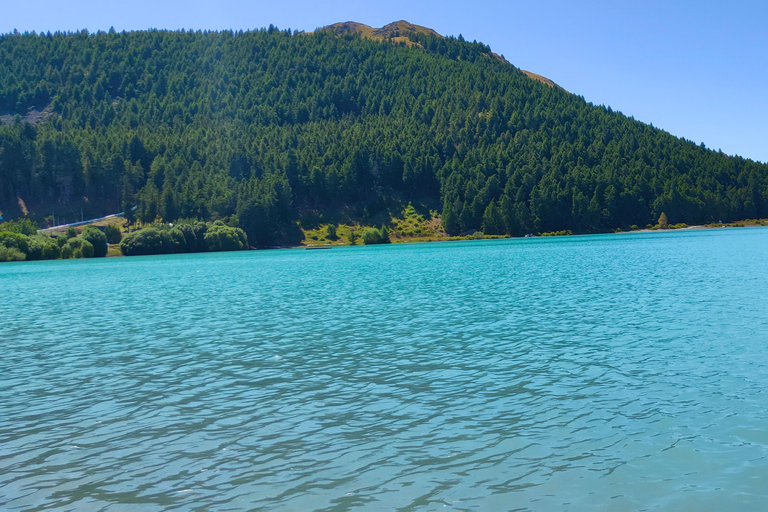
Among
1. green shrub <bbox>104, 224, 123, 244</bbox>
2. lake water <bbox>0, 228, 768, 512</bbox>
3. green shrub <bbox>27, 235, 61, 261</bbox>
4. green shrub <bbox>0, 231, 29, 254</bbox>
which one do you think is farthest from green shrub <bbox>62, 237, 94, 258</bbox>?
lake water <bbox>0, 228, 768, 512</bbox>

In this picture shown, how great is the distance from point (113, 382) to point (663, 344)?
68.2 ft

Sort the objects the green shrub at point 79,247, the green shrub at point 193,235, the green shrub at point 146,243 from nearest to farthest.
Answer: the green shrub at point 79,247 < the green shrub at point 146,243 < the green shrub at point 193,235

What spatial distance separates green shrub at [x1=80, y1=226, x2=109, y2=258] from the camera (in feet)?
570

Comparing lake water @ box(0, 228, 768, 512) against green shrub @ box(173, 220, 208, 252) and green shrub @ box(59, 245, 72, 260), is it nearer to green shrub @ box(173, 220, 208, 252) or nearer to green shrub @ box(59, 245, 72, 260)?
green shrub @ box(59, 245, 72, 260)

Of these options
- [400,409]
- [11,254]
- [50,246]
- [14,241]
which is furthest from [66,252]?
[400,409]

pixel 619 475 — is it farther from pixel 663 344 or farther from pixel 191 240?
pixel 191 240

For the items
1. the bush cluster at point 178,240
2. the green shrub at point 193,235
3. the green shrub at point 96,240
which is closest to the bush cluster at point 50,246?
the green shrub at point 96,240

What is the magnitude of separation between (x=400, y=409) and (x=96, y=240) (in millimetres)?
175713

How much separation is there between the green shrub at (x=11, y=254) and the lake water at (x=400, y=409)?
137m

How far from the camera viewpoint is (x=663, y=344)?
997 inches

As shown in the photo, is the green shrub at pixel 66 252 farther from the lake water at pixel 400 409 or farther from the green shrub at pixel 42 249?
the lake water at pixel 400 409

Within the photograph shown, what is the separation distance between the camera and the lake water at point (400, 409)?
12.7 m

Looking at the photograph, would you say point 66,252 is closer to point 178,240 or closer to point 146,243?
point 146,243

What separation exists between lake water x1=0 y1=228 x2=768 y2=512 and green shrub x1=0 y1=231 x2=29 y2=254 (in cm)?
13946
